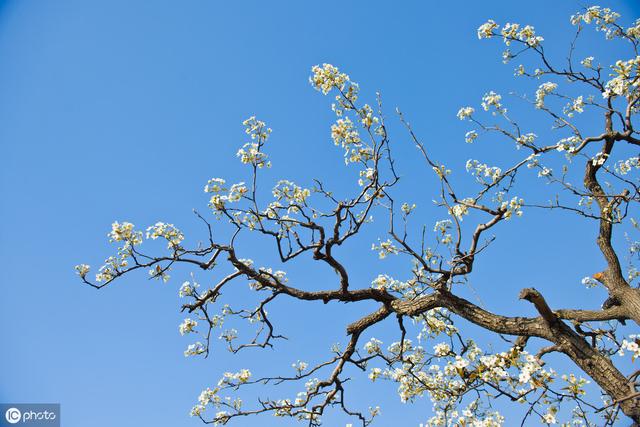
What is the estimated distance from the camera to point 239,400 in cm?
764

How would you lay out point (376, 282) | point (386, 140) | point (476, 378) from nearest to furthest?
1. point (476, 378)
2. point (386, 140)
3. point (376, 282)

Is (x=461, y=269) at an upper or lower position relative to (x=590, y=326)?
upper

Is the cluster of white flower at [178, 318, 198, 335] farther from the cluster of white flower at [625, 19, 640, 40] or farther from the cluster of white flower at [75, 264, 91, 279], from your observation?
the cluster of white flower at [625, 19, 640, 40]

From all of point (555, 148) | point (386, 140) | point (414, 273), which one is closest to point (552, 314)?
point (414, 273)

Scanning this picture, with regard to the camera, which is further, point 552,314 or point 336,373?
point 336,373

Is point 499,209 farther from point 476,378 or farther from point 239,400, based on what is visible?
point 239,400

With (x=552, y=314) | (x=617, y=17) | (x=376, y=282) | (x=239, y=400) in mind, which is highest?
(x=617, y=17)

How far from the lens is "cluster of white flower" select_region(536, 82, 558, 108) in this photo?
7949mm

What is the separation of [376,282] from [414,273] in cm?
65

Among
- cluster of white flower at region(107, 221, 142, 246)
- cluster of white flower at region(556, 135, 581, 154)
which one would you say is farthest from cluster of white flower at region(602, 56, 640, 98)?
cluster of white flower at region(107, 221, 142, 246)

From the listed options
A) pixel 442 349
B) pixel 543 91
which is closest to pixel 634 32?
pixel 543 91

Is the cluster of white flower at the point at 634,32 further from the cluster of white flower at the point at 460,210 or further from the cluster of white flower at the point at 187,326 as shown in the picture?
the cluster of white flower at the point at 187,326

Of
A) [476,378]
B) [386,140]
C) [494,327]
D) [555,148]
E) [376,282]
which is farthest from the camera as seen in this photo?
[376,282]

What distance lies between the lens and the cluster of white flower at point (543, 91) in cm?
795
